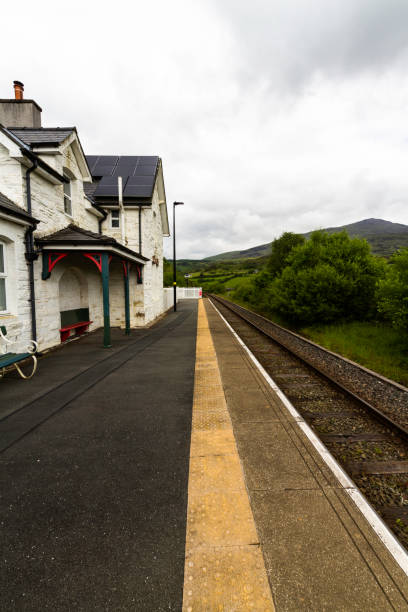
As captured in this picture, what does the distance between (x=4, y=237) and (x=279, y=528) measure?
28.3 ft

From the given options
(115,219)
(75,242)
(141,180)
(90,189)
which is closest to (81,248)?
(75,242)

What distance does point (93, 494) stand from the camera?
9.18 ft

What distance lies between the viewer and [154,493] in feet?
9.20

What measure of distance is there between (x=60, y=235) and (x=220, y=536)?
9643 millimetres

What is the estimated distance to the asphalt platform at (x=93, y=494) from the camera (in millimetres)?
1918

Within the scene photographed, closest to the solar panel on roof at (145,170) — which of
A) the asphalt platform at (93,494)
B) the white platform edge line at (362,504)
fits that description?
the asphalt platform at (93,494)

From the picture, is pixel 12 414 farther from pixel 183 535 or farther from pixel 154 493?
pixel 183 535

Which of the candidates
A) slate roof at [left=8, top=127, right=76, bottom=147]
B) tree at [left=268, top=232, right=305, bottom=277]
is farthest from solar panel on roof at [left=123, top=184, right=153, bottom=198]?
tree at [left=268, top=232, right=305, bottom=277]

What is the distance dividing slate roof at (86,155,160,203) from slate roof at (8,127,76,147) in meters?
3.97

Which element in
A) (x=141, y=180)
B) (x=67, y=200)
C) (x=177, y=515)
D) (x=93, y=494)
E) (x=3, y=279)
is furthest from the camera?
(x=141, y=180)

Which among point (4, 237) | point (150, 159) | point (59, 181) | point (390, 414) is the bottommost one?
point (390, 414)

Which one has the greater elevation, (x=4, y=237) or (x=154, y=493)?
(x=4, y=237)

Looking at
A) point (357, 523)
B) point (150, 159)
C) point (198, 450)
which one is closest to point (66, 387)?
point (198, 450)

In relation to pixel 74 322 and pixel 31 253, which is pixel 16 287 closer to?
pixel 31 253
